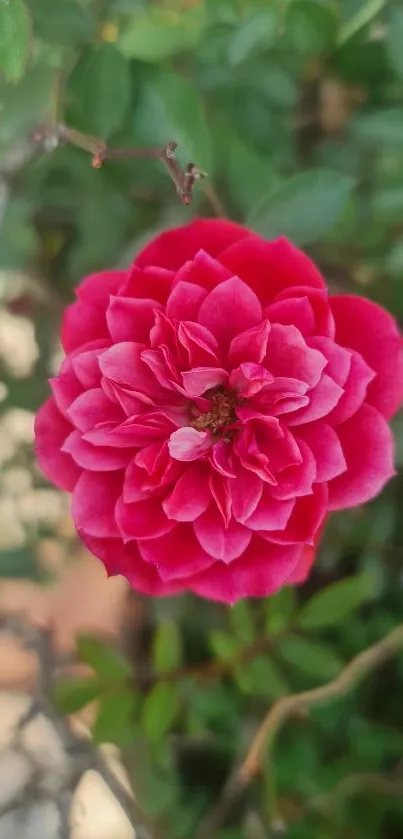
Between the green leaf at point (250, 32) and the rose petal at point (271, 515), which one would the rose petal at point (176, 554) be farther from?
the green leaf at point (250, 32)

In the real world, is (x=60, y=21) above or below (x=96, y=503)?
above

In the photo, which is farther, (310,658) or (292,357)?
(310,658)

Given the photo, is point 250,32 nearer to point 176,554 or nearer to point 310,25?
point 310,25

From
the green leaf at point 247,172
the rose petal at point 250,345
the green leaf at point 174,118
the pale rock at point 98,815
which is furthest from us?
the pale rock at point 98,815

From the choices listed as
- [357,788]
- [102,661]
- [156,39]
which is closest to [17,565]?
[102,661]

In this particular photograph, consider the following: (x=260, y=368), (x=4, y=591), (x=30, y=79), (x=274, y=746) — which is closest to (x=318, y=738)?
(x=274, y=746)

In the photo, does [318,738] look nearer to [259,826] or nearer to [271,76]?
[259,826]

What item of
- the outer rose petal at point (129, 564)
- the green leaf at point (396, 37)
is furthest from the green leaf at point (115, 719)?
the green leaf at point (396, 37)
